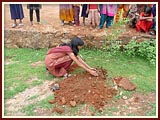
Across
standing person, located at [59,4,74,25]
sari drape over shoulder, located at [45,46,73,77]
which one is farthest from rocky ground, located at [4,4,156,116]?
standing person, located at [59,4,74,25]

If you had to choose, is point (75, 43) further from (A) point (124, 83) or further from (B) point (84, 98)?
(A) point (124, 83)

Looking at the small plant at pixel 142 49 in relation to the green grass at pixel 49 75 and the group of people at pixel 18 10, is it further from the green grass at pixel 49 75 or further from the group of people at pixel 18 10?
the group of people at pixel 18 10

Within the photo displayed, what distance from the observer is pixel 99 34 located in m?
7.28

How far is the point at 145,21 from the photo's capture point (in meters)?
7.29

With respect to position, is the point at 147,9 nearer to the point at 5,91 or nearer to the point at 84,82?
the point at 84,82

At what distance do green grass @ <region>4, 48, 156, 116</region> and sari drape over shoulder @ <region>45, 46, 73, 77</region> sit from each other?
160 millimetres

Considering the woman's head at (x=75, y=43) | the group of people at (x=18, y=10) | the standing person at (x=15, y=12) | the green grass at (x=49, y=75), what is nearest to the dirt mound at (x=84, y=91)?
the green grass at (x=49, y=75)

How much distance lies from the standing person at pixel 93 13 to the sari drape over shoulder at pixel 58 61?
193 cm

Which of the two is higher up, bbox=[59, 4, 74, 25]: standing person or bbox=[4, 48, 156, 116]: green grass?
bbox=[59, 4, 74, 25]: standing person

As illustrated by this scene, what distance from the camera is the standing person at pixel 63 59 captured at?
559 cm

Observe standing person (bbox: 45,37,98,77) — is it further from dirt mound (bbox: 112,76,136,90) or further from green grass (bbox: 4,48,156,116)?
dirt mound (bbox: 112,76,136,90)

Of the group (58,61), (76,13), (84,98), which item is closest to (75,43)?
(58,61)

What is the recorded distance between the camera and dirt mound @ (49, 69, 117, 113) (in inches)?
200

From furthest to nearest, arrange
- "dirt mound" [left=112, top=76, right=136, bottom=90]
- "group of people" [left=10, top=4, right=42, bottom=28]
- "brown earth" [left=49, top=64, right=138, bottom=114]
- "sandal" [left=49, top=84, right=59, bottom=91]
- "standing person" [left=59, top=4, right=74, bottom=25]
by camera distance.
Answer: "standing person" [left=59, top=4, right=74, bottom=25]
"group of people" [left=10, top=4, right=42, bottom=28]
"dirt mound" [left=112, top=76, right=136, bottom=90]
"sandal" [left=49, top=84, right=59, bottom=91]
"brown earth" [left=49, top=64, right=138, bottom=114]
